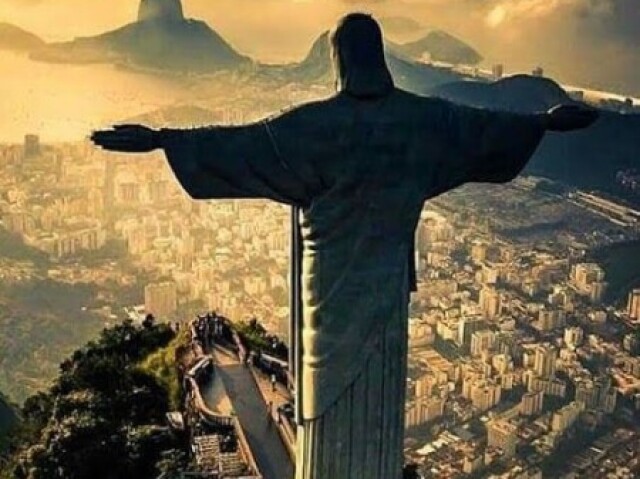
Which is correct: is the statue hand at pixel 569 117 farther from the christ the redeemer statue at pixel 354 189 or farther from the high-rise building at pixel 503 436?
the high-rise building at pixel 503 436

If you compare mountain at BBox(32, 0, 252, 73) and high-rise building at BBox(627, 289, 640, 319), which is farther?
mountain at BBox(32, 0, 252, 73)

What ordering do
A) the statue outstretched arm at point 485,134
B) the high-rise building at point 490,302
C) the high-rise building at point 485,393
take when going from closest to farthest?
the statue outstretched arm at point 485,134, the high-rise building at point 485,393, the high-rise building at point 490,302

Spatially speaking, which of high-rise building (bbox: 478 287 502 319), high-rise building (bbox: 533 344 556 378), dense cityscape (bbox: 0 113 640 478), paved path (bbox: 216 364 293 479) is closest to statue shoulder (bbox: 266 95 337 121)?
paved path (bbox: 216 364 293 479)

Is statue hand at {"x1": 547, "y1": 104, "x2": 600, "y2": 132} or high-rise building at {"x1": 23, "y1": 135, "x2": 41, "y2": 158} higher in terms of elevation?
statue hand at {"x1": 547, "y1": 104, "x2": 600, "y2": 132}

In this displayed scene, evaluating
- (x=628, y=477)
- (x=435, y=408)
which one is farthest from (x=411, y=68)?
(x=628, y=477)

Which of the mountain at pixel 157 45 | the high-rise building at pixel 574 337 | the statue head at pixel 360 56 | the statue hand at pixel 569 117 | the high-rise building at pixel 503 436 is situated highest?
the mountain at pixel 157 45

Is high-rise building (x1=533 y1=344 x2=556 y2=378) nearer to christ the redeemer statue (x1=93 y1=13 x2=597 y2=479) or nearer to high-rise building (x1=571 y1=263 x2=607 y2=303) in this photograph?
high-rise building (x1=571 y1=263 x2=607 y2=303)

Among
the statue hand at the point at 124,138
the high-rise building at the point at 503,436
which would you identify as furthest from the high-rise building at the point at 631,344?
the statue hand at the point at 124,138
